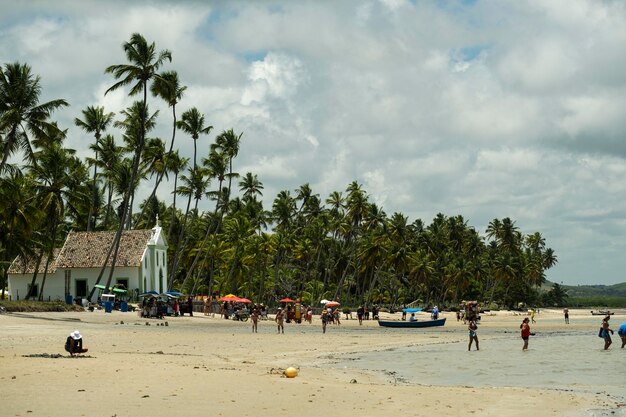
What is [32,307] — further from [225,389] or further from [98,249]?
[225,389]

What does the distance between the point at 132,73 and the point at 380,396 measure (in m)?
47.4

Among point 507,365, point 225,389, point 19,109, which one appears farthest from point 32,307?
point 225,389

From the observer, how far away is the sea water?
23.5 meters

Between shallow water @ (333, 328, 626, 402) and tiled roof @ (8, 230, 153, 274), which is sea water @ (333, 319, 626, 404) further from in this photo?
tiled roof @ (8, 230, 153, 274)

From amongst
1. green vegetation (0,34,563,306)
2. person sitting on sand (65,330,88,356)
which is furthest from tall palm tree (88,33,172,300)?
person sitting on sand (65,330,88,356)

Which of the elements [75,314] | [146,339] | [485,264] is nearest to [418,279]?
[485,264]

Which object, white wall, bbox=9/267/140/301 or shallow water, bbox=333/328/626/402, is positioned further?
white wall, bbox=9/267/140/301

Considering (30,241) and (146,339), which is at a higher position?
(30,241)

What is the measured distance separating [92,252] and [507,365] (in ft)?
154

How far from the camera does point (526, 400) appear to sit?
729 inches

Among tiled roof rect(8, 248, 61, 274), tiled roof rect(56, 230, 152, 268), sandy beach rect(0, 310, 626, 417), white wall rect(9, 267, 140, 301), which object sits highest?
tiled roof rect(56, 230, 152, 268)

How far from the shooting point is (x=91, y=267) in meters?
67.7

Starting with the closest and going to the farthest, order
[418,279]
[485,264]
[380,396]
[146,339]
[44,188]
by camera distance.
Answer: [380,396] < [146,339] < [44,188] < [418,279] < [485,264]

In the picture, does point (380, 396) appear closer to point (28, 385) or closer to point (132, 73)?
point (28, 385)
